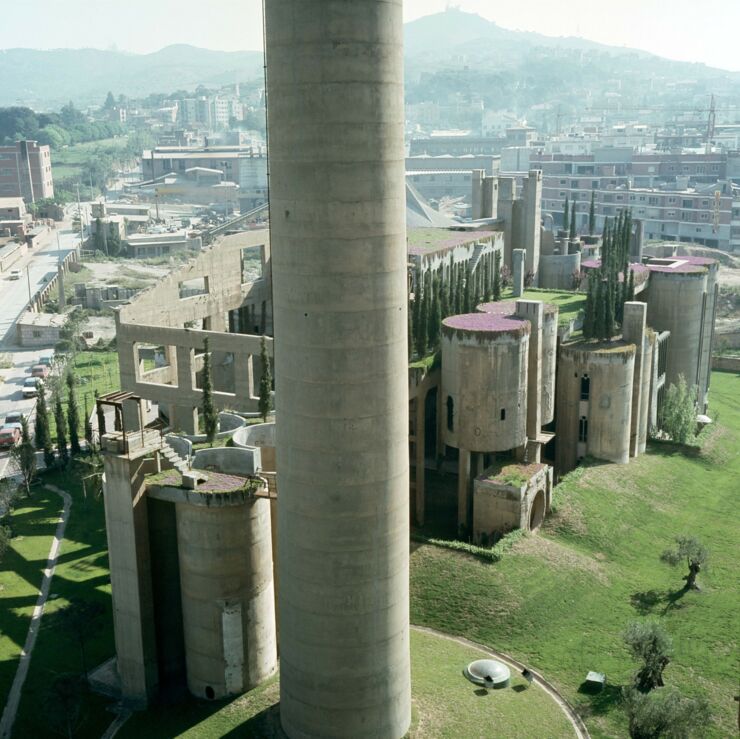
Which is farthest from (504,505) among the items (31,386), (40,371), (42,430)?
(40,371)

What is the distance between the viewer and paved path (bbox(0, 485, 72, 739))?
111 feet

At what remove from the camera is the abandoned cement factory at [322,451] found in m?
26.8

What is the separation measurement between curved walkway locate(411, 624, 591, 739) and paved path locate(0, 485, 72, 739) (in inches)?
627

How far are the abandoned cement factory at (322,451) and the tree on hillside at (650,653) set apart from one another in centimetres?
938

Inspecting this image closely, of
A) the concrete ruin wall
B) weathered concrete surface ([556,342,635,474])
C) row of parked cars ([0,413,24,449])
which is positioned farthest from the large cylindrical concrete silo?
row of parked cars ([0,413,24,449])

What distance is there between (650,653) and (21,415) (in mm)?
52127

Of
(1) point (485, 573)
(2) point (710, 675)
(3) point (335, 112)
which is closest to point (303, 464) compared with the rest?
(3) point (335, 112)

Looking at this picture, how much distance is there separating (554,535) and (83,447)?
32.1 metres

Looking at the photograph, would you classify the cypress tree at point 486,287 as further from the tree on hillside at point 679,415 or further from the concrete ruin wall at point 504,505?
the concrete ruin wall at point 504,505

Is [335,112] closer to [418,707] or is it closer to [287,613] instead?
[287,613]

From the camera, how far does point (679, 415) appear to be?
211 ft

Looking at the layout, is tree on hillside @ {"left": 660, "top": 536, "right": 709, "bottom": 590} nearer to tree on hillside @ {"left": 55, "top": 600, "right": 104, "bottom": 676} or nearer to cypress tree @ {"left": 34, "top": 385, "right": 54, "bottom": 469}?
tree on hillside @ {"left": 55, "top": 600, "right": 104, "bottom": 676}

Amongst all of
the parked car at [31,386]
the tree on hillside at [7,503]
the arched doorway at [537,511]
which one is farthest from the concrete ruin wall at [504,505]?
the parked car at [31,386]

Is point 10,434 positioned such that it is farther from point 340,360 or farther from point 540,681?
point 340,360
